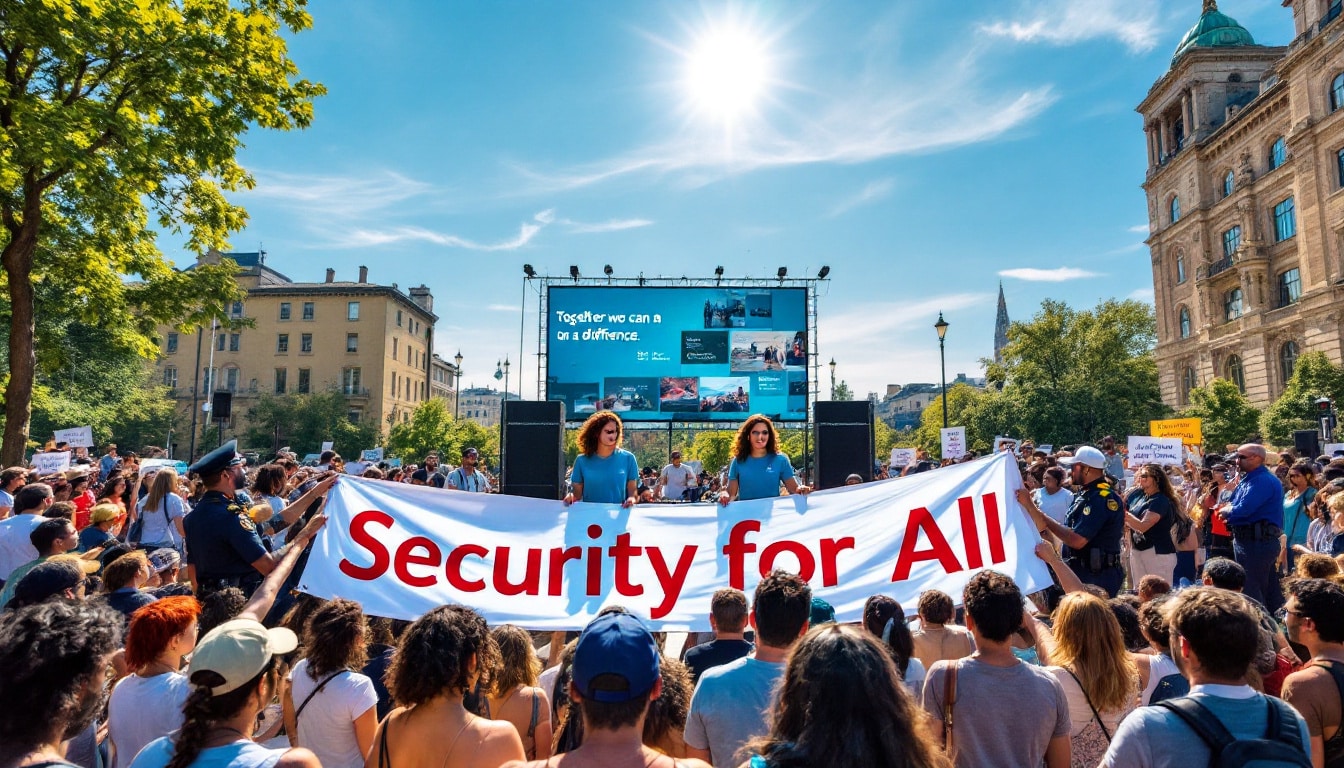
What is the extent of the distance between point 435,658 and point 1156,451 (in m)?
15.7

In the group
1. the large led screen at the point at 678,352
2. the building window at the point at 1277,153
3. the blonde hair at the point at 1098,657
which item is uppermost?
the building window at the point at 1277,153

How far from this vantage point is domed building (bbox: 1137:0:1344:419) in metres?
39.2

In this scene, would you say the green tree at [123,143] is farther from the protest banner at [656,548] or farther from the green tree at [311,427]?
the green tree at [311,427]

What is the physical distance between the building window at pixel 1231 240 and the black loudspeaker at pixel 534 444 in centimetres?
5173

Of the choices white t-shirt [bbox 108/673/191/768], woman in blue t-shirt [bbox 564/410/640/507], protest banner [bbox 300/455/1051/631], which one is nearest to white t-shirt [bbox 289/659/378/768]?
white t-shirt [bbox 108/673/191/768]

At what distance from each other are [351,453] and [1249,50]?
73.7 m

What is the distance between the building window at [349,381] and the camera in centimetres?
6919

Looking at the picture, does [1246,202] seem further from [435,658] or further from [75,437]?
[75,437]

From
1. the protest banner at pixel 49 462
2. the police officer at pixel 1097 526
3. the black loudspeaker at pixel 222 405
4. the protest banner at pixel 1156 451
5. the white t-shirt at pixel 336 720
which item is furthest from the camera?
the black loudspeaker at pixel 222 405

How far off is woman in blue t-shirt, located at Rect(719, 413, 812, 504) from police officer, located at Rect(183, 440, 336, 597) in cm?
344

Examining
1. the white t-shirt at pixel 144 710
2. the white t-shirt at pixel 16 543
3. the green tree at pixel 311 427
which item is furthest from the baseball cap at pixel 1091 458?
the green tree at pixel 311 427

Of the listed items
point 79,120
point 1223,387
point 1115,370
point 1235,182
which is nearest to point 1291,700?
point 79,120

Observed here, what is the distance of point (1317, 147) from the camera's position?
131ft

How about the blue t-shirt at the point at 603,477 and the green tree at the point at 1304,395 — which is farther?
the green tree at the point at 1304,395
